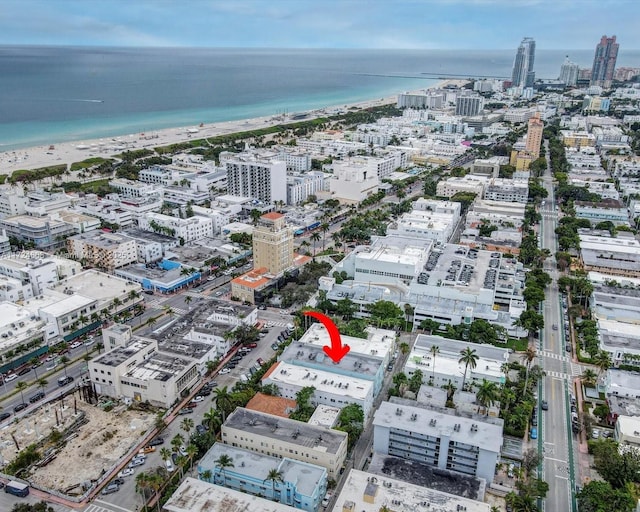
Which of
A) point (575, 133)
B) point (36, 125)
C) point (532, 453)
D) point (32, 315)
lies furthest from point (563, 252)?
point (36, 125)

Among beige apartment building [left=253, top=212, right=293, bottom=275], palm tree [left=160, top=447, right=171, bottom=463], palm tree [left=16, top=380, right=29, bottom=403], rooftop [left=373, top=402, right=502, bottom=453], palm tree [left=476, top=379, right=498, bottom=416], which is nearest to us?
palm tree [left=160, top=447, right=171, bottom=463]

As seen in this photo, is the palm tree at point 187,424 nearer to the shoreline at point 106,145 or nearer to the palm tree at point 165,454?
the palm tree at point 165,454

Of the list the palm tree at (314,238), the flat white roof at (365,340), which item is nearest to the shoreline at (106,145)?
the palm tree at (314,238)

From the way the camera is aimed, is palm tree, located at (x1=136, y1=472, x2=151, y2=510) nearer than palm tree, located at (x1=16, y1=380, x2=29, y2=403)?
Yes

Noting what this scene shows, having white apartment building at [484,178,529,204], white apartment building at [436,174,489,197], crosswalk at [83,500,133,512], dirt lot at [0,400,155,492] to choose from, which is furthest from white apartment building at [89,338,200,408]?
white apartment building at [484,178,529,204]

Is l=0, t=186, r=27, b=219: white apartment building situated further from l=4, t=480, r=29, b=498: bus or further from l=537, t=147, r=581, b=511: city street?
l=537, t=147, r=581, b=511: city street

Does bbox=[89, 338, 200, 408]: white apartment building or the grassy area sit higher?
the grassy area

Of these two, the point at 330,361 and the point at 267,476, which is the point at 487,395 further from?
the point at 267,476

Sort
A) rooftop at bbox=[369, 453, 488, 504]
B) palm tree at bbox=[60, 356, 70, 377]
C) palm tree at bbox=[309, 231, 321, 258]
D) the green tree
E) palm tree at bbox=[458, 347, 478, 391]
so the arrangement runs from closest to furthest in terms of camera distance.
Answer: the green tree → rooftop at bbox=[369, 453, 488, 504] → palm tree at bbox=[458, 347, 478, 391] → palm tree at bbox=[60, 356, 70, 377] → palm tree at bbox=[309, 231, 321, 258]

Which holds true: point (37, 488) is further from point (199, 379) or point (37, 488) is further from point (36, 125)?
point (36, 125)
